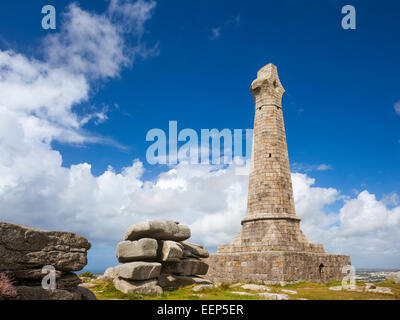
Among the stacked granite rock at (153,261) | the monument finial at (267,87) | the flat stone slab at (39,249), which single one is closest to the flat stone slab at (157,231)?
the stacked granite rock at (153,261)

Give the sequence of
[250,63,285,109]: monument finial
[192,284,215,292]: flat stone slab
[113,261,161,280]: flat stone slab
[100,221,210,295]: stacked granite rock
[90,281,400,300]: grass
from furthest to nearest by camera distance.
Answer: [250,63,285,109]: monument finial, [192,284,215,292]: flat stone slab, [100,221,210,295]: stacked granite rock, [113,261,161,280]: flat stone slab, [90,281,400,300]: grass

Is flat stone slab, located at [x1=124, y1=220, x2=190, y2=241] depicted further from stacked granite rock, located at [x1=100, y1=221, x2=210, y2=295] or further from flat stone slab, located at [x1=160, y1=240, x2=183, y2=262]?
flat stone slab, located at [x1=160, y1=240, x2=183, y2=262]

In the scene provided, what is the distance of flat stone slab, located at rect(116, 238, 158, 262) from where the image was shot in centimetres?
1356

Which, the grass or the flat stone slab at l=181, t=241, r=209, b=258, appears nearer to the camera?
the grass

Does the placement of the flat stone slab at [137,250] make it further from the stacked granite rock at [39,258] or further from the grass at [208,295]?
the stacked granite rock at [39,258]

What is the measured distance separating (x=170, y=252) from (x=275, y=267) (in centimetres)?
682

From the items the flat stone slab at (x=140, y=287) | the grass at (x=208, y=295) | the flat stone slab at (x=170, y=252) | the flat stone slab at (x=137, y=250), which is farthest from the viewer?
the flat stone slab at (x=170, y=252)

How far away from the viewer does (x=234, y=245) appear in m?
21.3

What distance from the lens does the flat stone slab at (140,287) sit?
1284 cm

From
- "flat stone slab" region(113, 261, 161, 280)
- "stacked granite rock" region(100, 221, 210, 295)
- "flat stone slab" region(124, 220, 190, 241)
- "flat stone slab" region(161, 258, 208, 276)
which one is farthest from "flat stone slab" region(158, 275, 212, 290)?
"flat stone slab" region(124, 220, 190, 241)

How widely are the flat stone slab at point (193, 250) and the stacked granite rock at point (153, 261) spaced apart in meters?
0.06

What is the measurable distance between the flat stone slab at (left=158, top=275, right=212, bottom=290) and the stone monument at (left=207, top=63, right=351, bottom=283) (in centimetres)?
432
